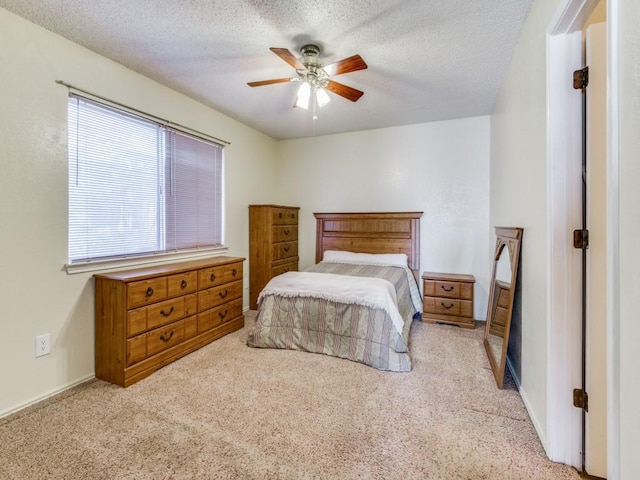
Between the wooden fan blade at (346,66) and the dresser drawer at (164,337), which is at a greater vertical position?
the wooden fan blade at (346,66)

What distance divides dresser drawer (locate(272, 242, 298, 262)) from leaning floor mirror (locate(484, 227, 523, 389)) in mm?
2671

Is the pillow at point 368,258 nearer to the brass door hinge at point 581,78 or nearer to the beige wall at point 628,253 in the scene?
the brass door hinge at point 581,78

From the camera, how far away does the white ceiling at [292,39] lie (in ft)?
6.27

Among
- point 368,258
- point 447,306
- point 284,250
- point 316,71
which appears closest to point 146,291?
point 316,71

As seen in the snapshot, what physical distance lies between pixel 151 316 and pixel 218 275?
0.82 meters

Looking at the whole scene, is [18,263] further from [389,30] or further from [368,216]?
[368,216]

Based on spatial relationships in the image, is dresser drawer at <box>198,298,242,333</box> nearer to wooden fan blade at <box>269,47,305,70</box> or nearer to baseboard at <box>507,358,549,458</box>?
wooden fan blade at <box>269,47,305,70</box>

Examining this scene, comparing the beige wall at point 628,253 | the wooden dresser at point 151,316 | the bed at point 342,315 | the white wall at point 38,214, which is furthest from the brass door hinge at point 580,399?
the white wall at point 38,214

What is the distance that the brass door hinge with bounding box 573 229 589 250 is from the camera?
144 cm

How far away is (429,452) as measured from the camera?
159 cm

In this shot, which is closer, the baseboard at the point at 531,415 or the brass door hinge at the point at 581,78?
the brass door hinge at the point at 581,78

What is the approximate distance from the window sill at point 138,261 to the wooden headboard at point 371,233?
61.0 inches

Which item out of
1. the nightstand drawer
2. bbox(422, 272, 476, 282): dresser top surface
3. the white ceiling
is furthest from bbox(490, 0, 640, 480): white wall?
the nightstand drawer

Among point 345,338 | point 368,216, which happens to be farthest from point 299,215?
point 345,338
